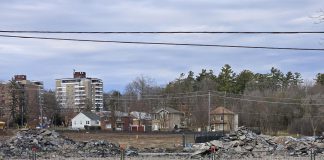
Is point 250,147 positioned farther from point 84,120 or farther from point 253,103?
point 84,120

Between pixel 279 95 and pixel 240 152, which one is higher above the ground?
pixel 279 95

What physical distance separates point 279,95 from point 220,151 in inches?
3212

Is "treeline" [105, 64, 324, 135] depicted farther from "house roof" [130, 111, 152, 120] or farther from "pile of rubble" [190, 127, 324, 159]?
"pile of rubble" [190, 127, 324, 159]

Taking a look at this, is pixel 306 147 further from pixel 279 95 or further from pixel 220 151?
pixel 279 95

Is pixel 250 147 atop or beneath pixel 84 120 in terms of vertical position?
beneath

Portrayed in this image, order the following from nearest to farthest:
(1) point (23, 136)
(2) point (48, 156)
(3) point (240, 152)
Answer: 1. (2) point (48, 156)
2. (3) point (240, 152)
3. (1) point (23, 136)

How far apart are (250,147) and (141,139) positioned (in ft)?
72.4

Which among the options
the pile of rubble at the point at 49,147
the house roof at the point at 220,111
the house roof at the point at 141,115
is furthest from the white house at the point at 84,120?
the pile of rubble at the point at 49,147

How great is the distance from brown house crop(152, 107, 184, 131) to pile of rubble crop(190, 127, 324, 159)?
73.8m

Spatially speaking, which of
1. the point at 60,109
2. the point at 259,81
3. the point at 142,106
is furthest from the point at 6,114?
the point at 259,81

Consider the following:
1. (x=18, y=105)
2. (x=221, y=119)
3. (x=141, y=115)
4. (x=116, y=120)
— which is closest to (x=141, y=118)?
(x=141, y=115)

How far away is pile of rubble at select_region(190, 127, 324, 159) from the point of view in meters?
40.1

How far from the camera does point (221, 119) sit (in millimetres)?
113625

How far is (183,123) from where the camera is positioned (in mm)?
127250
